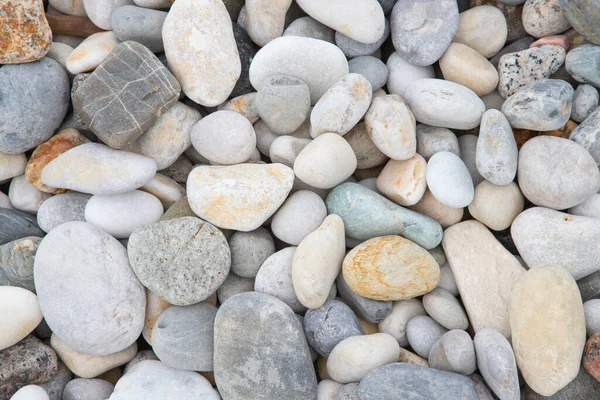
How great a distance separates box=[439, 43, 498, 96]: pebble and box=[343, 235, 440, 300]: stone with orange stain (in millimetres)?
524

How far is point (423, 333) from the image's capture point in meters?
1.46

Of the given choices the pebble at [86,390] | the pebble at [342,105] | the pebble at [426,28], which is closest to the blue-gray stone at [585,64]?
the pebble at [426,28]

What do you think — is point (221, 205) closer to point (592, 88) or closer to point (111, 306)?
point (111, 306)

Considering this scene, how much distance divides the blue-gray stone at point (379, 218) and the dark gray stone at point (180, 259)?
361 mm

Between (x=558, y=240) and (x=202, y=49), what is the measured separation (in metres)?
1.12

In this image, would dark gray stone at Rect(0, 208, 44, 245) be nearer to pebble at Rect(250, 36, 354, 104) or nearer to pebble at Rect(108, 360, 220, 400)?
pebble at Rect(108, 360, 220, 400)

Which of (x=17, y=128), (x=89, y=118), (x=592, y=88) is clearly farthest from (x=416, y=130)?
(x=17, y=128)

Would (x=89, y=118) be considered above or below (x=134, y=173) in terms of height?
above

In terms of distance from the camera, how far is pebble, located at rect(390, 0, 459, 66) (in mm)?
1555

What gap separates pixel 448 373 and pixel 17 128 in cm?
134

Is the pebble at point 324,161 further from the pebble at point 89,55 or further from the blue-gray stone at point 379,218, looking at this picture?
the pebble at point 89,55

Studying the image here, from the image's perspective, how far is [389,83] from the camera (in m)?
1.66

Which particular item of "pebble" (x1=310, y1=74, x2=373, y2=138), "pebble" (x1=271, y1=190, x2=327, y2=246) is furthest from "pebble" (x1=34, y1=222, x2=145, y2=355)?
"pebble" (x1=310, y1=74, x2=373, y2=138)

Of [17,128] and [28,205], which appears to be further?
[28,205]
